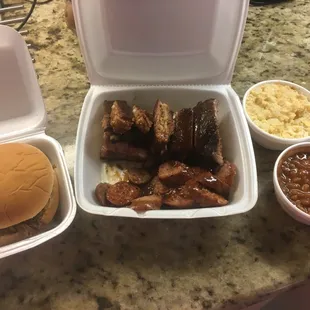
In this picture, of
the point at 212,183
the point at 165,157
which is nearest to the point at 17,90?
the point at 165,157

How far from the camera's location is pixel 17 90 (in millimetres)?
957

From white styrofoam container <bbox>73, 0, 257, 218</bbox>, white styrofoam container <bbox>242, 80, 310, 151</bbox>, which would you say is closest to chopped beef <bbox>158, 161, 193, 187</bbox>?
white styrofoam container <bbox>73, 0, 257, 218</bbox>

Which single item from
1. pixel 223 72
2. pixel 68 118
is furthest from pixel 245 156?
pixel 68 118

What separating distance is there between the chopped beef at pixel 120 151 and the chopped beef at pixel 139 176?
0.10 ft

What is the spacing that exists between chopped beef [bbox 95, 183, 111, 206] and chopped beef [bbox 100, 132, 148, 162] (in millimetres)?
81

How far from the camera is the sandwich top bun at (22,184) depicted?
0.75 metres

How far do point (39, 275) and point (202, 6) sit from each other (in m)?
0.65

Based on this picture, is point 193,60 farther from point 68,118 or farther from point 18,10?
point 18,10

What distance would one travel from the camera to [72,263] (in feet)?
2.72

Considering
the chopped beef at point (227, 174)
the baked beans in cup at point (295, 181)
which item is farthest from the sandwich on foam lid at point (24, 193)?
the baked beans in cup at point (295, 181)

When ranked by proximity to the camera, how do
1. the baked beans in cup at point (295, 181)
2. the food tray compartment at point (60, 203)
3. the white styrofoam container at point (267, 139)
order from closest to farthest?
the food tray compartment at point (60, 203), the baked beans in cup at point (295, 181), the white styrofoam container at point (267, 139)

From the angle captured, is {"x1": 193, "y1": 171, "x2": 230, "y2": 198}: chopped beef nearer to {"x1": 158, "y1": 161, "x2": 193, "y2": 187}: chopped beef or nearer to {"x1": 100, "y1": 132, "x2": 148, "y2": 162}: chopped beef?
{"x1": 158, "y1": 161, "x2": 193, "y2": 187}: chopped beef

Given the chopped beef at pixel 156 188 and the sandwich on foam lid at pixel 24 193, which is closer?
the sandwich on foam lid at pixel 24 193

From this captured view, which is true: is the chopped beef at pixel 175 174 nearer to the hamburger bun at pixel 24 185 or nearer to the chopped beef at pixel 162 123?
the chopped beef at pixel 162 123
